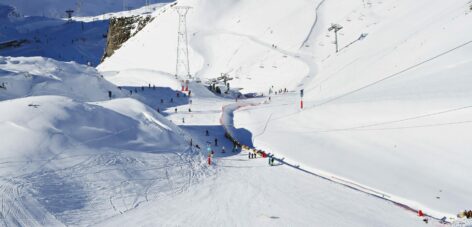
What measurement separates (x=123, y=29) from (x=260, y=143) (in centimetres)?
8495

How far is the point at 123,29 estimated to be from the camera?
113188 mm

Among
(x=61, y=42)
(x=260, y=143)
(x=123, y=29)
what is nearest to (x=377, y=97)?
(x=260, y=143)

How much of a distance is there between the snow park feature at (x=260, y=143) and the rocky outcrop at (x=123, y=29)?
48044 millimetres

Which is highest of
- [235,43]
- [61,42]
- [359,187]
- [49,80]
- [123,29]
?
[61,42]

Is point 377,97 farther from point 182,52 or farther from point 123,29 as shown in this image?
point 123,29

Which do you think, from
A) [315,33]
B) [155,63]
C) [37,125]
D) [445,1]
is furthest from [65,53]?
[37,125]

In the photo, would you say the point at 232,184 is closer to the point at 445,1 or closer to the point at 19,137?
the point at 19,137

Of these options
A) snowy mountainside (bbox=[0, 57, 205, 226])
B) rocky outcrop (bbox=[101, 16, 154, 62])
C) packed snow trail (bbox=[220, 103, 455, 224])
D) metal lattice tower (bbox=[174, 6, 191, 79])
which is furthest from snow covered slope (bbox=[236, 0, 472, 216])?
rocky outcrop (bbox=[101, 16, 154, 62])

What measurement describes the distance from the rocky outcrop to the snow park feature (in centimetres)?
4804

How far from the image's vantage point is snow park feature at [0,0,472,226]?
2089 cm

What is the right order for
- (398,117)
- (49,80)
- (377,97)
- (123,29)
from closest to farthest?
(398,117) → (377,97) → (49,80) → (123,29)

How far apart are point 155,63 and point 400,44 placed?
4946cm

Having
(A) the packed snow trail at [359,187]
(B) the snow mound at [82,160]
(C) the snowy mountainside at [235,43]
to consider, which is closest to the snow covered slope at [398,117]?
(A) the packed snow trail at [359,187]

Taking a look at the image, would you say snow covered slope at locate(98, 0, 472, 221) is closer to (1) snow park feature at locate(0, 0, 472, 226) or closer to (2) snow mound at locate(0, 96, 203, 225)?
(1) snow park feature at locate(0, 0, 472, 226)
